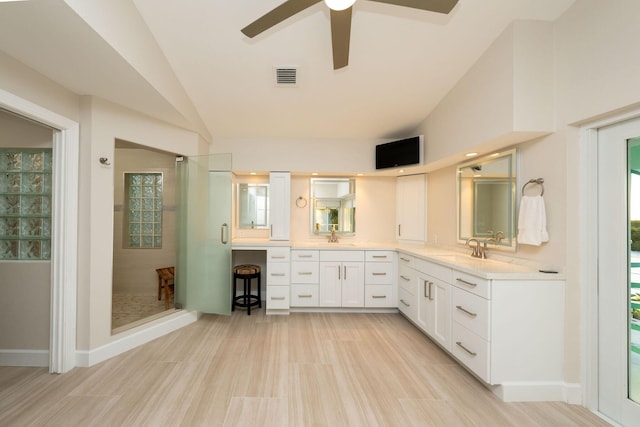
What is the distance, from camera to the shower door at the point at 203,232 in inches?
124

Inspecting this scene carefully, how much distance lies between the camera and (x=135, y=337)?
103 inches

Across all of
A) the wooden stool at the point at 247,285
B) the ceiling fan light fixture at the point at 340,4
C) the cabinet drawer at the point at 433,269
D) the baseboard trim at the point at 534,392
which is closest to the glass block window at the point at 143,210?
the wooden stool at the point at 247,285

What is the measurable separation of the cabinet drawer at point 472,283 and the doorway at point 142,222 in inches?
151

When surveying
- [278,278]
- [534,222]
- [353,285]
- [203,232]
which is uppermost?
[534,222]

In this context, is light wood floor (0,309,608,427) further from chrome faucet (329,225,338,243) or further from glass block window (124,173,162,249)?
glass block window (124,173,162,249)

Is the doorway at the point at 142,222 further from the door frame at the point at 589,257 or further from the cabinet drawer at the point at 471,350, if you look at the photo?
the door frame at the point at 589,257

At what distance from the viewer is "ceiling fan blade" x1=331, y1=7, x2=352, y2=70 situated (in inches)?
57.9

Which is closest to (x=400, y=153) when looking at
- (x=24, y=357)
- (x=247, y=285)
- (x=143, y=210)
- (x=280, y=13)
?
(x=280, y=13)

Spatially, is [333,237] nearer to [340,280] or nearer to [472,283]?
[340,280]

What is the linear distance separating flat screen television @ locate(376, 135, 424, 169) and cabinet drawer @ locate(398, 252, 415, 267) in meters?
1.14

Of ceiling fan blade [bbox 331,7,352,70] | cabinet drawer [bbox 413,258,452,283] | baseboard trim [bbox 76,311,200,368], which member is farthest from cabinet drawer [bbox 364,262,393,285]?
ceiling fan blade [bbox 331,7,352,70]

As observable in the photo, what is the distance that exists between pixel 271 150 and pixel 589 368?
3687 millimetres

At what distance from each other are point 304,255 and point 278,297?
2.01 ft

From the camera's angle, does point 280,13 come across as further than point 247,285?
No
